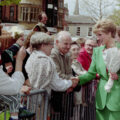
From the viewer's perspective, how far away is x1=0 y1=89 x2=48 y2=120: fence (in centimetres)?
334

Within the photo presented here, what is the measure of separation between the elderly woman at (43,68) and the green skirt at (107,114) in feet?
2.46

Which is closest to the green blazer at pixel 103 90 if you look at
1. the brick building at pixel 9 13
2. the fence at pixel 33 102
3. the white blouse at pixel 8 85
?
the fence at pixel 33 102

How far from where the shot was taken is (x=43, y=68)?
4086 mm

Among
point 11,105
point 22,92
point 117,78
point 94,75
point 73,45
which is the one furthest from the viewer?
point 73,45

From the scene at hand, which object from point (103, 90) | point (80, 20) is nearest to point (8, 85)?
point (103, 90)

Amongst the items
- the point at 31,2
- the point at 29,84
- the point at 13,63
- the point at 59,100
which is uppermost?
the point at 31,2

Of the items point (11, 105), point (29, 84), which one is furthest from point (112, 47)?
point (11, 105)

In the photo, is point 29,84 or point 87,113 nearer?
point 29,84

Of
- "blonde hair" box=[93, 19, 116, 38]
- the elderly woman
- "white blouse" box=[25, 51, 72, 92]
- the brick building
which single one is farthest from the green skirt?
the brick building

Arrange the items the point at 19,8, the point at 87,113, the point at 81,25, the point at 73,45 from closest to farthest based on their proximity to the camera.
A: the point at 87,113
the point at 73,45
the point at 19,8
the point at 81,25

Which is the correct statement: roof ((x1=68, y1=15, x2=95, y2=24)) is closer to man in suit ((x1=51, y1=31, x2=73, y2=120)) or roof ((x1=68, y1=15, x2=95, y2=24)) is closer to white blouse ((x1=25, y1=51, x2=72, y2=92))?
man in suit ((x1=51, y1=31, x2=73, y2=120))

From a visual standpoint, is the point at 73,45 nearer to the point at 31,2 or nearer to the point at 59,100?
the point at 59,100

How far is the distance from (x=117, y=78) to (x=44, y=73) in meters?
1.14

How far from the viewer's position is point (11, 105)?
3330 millimetres
